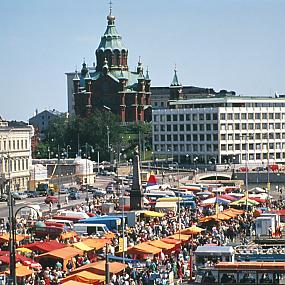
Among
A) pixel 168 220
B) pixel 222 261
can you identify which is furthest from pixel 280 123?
pixel 222 261

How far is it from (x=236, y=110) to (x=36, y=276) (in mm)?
92417

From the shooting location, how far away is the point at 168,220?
185 ft

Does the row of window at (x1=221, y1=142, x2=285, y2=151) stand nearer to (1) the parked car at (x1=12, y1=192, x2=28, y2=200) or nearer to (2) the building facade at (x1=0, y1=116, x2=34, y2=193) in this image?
(2) the building facade at (x1=0, y1=116, x2=34, y2=193)

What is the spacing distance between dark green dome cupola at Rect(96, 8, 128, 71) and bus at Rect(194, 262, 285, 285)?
4748 inches

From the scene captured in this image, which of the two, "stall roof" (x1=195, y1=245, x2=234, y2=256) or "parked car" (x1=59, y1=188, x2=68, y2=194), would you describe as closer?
"stall roof" (x1=195, y1=245, x2=234, y2=256)

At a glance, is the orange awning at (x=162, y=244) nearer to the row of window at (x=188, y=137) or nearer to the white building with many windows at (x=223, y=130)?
the white building with many windows at (x=223, y=130)

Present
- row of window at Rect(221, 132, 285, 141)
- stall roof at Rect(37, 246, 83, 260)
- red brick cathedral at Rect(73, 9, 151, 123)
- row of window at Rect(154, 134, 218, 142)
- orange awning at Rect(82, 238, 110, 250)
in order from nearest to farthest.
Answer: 1. stall roof at Rect(37, 246, 83, 260)
2. orange awning at Rect(82, 238, 110, 250)
3. row of window at Rect(221, 132, 285, 141)
4. row of window at Rect(154, 134, 218, 142)
5. red brick cathedral at Rect(73, 9, 151, 123)

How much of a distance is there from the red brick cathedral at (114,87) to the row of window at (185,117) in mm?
14154

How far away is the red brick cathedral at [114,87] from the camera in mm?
148625

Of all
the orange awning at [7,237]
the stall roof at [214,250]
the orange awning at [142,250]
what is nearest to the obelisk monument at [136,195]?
the orange awning at [7,237]

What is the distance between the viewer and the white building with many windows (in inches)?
4966

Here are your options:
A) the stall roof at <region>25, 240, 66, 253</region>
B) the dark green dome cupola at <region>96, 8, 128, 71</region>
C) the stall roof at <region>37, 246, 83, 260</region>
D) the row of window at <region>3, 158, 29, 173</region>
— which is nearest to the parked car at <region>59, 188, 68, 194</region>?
the row of window at <region>3, 158, 29, 173</region>

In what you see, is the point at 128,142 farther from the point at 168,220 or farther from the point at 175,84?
the point at 168,220

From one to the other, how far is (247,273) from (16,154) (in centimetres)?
6414
